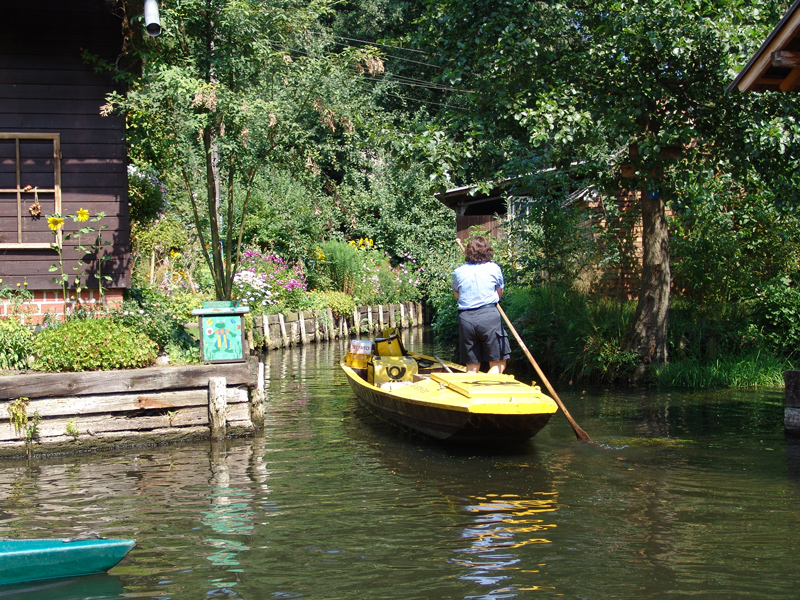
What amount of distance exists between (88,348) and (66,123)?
3.21 m

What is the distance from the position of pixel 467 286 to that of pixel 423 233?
692 inches

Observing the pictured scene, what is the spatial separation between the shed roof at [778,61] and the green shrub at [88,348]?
6511mm

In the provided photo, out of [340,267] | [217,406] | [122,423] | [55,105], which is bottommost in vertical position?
[122,423]

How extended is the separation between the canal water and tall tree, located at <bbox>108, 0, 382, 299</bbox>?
3.31 meters

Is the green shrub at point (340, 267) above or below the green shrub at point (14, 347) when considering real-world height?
above

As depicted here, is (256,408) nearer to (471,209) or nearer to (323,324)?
(323,324)

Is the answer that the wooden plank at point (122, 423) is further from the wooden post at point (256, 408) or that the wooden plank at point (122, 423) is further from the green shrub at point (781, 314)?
the green shrub at point (781, 314)

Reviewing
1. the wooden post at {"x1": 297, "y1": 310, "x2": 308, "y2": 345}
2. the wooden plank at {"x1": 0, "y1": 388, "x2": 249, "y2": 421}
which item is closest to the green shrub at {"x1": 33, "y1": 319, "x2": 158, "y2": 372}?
the wooden plank at {"x1": 0, "y1": 388, "x2": 249, "y2": 421}

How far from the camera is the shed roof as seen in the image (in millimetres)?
6555

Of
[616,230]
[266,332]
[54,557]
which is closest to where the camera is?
[54,557]

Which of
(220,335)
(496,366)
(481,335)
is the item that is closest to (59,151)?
(220,335)

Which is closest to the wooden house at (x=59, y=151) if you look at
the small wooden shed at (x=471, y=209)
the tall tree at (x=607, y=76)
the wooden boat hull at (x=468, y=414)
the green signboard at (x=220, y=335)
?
the green signboard at (x=220, y=335)

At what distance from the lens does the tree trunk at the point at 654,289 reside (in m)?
11.6

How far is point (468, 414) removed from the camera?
7074 millimetres
